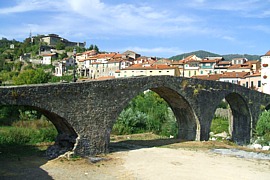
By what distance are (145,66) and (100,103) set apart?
158 ft

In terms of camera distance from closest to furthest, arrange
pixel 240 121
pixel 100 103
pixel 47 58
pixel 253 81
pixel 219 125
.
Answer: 1. pixel 100 103
2. pixel 240 121
3. pixel 219 125
4. pixel 253 81
5. pixel 47 58

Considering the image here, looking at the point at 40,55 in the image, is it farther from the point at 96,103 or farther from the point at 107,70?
the point at 96,103

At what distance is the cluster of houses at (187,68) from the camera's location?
152 feet

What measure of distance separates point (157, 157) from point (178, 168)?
7.16 feet

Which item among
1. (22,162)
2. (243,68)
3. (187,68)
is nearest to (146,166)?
(22,162)

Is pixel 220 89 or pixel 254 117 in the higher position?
pixel 220 89

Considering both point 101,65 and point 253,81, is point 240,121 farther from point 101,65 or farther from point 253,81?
point 101,65

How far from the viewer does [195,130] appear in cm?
2312

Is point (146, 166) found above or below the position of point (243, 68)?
below

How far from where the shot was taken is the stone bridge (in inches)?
572

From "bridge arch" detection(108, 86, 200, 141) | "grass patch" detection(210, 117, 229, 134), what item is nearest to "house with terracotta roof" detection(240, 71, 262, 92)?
"grass patch" detection(210, 117, 229, 134)

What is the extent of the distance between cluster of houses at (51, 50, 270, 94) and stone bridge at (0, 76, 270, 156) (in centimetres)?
607

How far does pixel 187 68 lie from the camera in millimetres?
67875

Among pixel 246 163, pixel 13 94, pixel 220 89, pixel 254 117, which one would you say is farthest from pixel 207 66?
pixel 13 94
